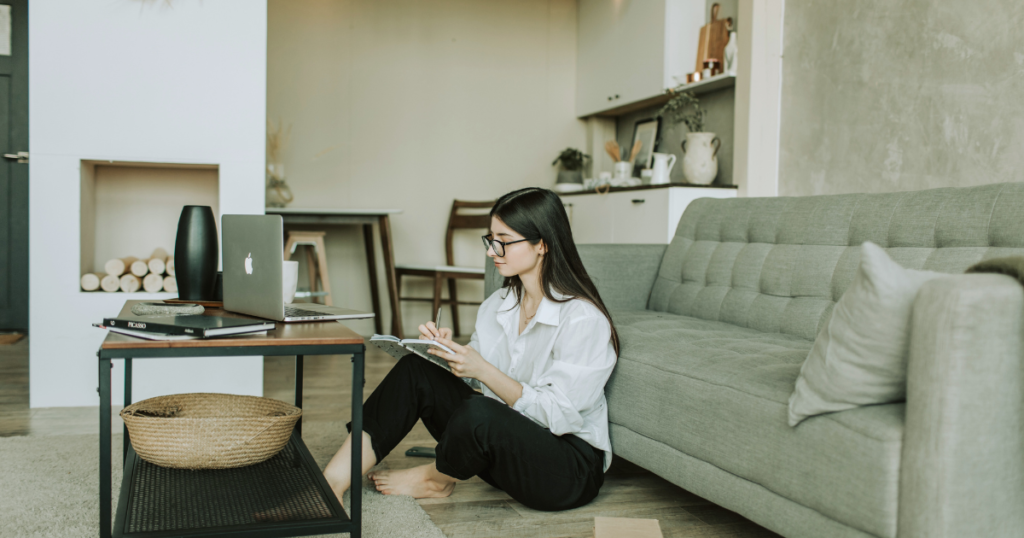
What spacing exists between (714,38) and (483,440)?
2988 mm

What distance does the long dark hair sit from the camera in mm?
1707

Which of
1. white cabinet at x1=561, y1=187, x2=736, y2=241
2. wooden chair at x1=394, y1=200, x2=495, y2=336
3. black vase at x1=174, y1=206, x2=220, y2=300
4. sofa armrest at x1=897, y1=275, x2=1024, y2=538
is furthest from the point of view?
wooden chair at x1=394, y1=200, x2=495, y2=336

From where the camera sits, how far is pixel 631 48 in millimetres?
4426

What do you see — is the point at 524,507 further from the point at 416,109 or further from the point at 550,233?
the point at 416,109

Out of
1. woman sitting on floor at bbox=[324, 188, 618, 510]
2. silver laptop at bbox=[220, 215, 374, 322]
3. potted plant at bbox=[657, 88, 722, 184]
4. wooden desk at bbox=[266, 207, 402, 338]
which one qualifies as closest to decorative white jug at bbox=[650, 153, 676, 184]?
potted plant at bbox=[657, 88, 722, 184]

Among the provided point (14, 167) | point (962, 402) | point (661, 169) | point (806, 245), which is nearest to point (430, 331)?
point (962, 402)

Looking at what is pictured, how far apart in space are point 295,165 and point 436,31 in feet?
4.31

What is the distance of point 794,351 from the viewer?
72.2 inches

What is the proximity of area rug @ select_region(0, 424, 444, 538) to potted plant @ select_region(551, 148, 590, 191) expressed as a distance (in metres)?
2.87

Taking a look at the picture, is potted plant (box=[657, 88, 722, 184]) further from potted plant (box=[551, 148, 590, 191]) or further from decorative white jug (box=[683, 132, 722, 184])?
potted plant (box=[551, 148, 590, 191])

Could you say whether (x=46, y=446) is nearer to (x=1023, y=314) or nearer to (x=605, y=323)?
(x=605, y=323)

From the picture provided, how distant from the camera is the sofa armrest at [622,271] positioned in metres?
2.70

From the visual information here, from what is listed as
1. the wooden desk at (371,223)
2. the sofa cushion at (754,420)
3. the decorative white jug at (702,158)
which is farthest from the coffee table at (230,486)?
the decorative white jug at (702,158)

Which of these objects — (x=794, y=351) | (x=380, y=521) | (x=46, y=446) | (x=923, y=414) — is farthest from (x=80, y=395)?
(x=923, y=414)
